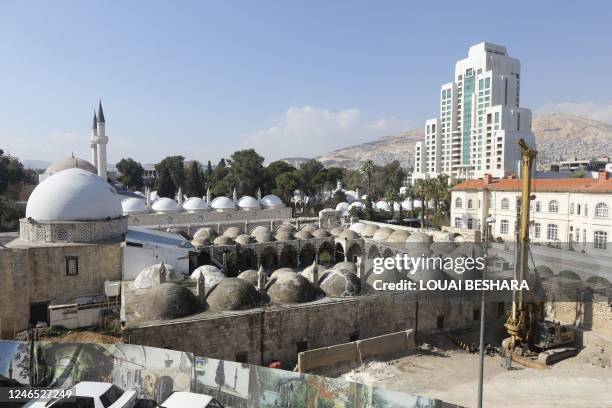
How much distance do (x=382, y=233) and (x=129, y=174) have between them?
6343 centimetres

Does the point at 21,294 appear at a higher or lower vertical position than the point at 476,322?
higher

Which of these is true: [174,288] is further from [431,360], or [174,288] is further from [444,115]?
[444,115]

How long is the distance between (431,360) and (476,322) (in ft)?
16.7

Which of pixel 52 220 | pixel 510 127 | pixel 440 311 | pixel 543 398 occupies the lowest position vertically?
pixel 543 398

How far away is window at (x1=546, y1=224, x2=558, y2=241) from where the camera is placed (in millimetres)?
34219

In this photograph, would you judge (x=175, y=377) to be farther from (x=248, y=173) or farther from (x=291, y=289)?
(x=248, y=173)

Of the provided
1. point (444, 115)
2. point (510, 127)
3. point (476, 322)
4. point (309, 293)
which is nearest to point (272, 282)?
point (309, 293)

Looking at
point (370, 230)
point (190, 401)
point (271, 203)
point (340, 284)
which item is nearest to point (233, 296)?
point (340, 284)

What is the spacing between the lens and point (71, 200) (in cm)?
2092

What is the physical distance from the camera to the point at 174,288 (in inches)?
665

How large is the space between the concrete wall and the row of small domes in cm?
2822

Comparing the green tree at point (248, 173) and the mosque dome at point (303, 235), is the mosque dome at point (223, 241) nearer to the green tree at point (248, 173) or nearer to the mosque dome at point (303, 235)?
the mosque dome at point (303, 235)

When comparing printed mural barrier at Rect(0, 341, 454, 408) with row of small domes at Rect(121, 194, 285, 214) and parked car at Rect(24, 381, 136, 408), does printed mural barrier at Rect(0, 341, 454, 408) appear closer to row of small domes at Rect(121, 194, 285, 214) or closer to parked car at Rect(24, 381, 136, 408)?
Result: parked car at Rect(24, 381, 136, 408)

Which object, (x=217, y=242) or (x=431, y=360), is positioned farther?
(x=217, y=242)
